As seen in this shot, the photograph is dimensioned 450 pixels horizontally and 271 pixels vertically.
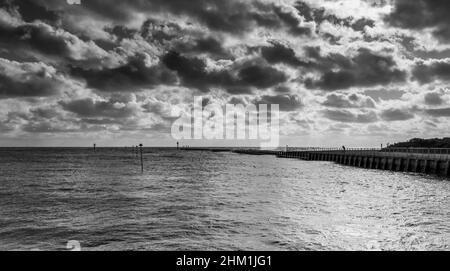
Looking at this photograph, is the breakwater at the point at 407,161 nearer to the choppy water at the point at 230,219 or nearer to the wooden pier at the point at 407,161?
the wooden pier at the point at 407,161

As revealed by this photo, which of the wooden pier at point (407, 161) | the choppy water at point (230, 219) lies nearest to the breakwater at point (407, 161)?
the wooden pier at point (407, 161)

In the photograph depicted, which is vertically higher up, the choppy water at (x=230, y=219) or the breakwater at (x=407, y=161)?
the breakwater at (x=407, y=161)

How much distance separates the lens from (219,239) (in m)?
15.7

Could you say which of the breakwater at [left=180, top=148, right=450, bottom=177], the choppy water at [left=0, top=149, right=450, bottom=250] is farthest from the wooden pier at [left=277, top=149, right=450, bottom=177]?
the choppy water at [left=0, top=149, right=450, bottom=250]

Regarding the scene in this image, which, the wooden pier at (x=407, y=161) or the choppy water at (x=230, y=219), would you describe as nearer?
the choppy water at (x=230, y=219)

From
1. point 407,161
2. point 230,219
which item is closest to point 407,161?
point 407,161

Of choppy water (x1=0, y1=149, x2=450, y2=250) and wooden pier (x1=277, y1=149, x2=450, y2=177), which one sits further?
wooden pier (x1=277, y1=149, x2=450, y2=177)

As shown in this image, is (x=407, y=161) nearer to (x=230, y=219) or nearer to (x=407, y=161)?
(x=407, y=161)

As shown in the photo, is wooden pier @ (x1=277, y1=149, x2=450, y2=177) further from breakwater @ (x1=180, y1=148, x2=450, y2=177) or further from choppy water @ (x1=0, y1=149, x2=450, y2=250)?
choppy water @ (x1=0, y1=149, x2=450, y2=250)
